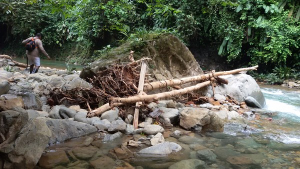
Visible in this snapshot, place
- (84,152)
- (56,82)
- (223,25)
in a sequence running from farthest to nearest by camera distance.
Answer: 1. (223,25)
2. (56,82)
3. (84,152)

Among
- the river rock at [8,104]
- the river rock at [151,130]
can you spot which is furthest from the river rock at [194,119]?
the river rock at [8,104]

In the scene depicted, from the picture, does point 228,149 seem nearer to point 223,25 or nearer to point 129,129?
point 129,129

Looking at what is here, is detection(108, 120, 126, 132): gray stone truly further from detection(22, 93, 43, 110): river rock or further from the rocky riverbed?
detection(22, 93, 43, 110): river rock

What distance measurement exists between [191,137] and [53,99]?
2723mm

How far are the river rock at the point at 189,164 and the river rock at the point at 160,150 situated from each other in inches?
11.1

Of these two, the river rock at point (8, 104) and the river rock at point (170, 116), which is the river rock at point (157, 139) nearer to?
the river rock at point (170, 116)

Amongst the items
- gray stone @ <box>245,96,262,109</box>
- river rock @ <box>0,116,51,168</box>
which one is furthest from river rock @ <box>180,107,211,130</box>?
gray stone @ <box>245,96,262,109</box>

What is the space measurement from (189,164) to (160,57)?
3.92m

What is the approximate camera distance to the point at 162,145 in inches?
116

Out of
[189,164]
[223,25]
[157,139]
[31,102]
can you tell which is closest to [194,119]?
[157,139]

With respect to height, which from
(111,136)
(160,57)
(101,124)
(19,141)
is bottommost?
(111,136)

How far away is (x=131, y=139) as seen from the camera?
3.24m

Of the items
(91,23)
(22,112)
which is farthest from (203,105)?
(91,23)

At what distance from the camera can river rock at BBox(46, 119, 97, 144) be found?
117 inches
